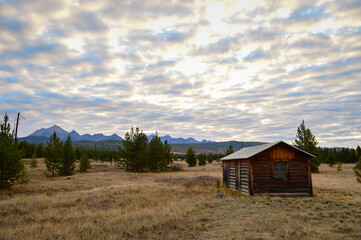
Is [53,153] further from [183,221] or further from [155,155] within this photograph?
[183,221]

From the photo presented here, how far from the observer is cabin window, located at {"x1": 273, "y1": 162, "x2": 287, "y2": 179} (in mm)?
18453

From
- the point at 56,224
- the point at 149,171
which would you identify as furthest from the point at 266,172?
the point at 149,171

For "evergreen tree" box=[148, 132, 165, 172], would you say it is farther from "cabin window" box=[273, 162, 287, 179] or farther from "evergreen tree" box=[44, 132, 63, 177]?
"cabin window" box=[273, 162, 287, 179]

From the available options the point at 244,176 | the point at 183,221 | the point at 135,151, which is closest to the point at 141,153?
the point at 135,151

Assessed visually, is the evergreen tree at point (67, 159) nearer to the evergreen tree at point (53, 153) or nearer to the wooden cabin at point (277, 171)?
the evergreen tree at point (53, 153)

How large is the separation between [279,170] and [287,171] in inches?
23.2

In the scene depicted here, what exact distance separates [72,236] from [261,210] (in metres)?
8.79

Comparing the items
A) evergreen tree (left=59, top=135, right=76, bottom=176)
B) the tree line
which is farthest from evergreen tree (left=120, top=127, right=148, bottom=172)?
evergreen tree (left=59, top=135, right=76, bottom=176)

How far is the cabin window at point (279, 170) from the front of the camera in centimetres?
1845

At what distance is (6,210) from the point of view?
1244cm

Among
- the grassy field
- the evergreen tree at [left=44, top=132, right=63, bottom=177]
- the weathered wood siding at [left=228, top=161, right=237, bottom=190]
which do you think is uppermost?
the evergreen tree at [left=44, top=132, right=63, bottom=177]

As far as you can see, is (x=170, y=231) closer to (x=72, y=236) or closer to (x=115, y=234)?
(x=115, y=234)

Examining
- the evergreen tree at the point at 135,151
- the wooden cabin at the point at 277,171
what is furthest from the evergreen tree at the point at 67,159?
the wooden cabin at the point at 277,171

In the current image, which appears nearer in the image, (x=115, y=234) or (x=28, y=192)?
(x=115, y=234)
